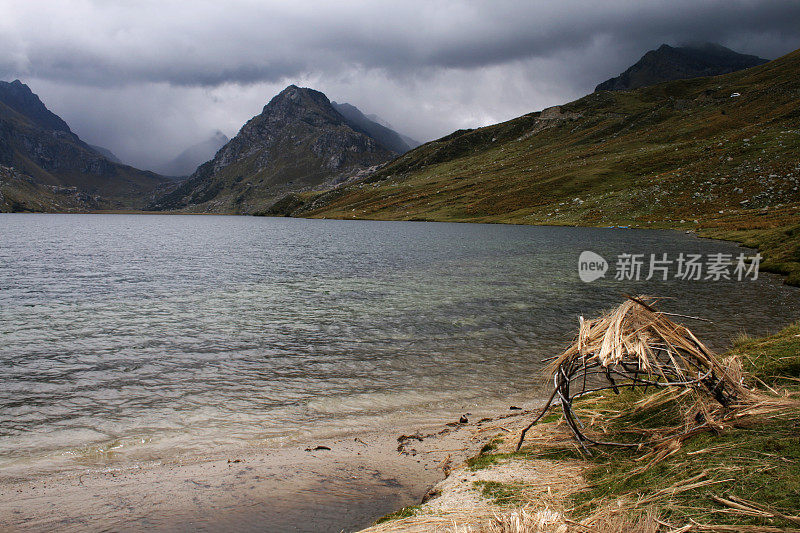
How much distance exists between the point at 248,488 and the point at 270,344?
11.3 m

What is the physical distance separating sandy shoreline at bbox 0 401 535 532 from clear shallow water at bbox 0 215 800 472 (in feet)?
3.47

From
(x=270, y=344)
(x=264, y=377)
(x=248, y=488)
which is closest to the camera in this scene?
(x=248, y=488)

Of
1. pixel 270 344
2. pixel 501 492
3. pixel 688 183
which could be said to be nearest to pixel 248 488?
pixel 501 492

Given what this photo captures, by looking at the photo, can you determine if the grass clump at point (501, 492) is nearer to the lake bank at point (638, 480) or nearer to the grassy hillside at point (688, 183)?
the lake bank at point (638, 480)

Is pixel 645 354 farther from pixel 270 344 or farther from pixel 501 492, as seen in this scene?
pixel 270 344

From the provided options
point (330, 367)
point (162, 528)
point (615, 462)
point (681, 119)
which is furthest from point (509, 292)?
point (681, 119)

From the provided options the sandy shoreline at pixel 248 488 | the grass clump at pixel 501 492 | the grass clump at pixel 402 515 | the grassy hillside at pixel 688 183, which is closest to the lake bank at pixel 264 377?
the sandy shoreline at pixel 248 488

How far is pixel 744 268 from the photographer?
40.8m

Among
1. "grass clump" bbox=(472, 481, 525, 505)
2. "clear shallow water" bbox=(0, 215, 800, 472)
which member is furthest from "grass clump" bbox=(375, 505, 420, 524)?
"clear shallow water" bbox=(0, 215, 800, 472)

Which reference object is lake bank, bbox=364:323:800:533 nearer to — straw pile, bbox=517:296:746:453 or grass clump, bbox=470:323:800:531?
grass clump, bbox=470:323:800:531

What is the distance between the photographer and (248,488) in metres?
8.73

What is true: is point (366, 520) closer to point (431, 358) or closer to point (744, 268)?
point (431, 358)

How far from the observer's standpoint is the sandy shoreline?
25.0ft

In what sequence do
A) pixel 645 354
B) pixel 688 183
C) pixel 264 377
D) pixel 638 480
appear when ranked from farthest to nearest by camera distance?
pixel 688 183 → pixel 264 377 → pixel 645 354 → pixel 638 480
